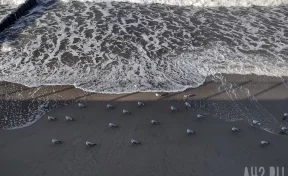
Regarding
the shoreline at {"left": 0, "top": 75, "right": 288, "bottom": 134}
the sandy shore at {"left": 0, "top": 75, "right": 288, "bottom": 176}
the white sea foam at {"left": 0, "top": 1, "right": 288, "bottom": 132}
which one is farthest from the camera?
the white sea foam at {"left": 0, "top": 1, "right": 288, "bottom": 132}

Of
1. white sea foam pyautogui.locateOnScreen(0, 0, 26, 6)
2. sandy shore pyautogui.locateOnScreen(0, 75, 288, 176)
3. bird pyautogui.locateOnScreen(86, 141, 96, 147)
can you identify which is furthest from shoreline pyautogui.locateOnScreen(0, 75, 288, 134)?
white sea foam pyautogui.locateOnScreen(0, 0, 26, 6)

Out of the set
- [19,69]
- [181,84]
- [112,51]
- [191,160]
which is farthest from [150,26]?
[191,160]

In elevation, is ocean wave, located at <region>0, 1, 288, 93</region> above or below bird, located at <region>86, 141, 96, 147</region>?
above

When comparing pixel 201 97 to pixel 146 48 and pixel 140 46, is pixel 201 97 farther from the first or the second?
pixel 140 46

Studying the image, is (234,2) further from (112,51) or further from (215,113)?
(215,113)

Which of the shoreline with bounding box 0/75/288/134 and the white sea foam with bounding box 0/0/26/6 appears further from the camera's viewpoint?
the white sea foam with bounding box 0/0/26/6

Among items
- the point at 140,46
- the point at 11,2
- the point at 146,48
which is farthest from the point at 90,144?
the point at 11,2

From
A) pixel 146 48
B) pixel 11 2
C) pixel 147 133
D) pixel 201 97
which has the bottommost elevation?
pixel 147 133

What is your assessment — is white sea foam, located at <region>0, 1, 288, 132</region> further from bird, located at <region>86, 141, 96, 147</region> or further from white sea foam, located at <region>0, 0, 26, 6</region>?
bird, located at <region>86, 141, 96, 147</region>

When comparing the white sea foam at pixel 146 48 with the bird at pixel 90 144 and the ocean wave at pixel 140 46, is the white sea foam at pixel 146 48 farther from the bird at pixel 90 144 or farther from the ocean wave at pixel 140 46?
the bird at pixel 90 144
